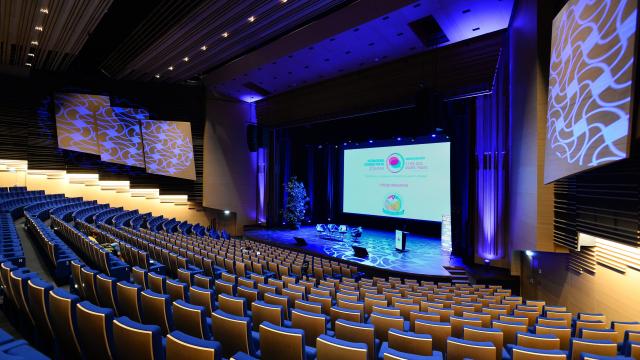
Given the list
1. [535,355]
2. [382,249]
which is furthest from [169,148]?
[535,355]

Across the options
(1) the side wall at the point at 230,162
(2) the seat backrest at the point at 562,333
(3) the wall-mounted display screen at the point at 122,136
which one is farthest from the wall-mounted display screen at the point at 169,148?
(2) the seat backrest at the point at 562,333

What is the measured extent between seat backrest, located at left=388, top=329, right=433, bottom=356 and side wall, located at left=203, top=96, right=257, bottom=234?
1608 centimetres

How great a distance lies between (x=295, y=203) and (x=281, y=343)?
16.5 meters

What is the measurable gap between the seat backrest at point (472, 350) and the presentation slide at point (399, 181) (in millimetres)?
11582

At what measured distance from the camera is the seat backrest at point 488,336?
2.90 metres

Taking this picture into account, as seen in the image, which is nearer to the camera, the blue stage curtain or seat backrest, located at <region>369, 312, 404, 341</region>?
seat backrest, located at <region>369, 312, 404, 341</region>

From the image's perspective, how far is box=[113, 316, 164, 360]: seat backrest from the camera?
183 centimetres

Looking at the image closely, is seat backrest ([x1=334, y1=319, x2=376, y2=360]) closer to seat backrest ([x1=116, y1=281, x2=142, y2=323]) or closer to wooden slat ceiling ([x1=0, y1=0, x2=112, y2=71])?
seat backrest ([x1=116, y1=281, x2=142, y2=323])

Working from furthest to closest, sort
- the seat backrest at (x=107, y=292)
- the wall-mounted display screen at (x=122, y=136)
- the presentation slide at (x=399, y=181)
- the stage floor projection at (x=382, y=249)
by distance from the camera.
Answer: the wall-mounted display screen at (x=122, y=136), the presentation slide at (x=399, y=181), the stage floor projection at (x=382, y=249), the seat backrest at (x=107, y=292)

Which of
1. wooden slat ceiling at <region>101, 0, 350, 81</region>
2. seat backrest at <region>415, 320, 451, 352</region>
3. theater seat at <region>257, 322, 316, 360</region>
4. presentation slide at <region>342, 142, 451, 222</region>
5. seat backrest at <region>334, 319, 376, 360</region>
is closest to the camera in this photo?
theater seat at <region>257, 322, 316, 360</region>

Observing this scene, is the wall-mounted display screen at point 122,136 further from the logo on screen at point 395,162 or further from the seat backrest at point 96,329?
the seat backrest at point 96,329

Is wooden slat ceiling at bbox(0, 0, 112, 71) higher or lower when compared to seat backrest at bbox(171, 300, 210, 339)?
higher

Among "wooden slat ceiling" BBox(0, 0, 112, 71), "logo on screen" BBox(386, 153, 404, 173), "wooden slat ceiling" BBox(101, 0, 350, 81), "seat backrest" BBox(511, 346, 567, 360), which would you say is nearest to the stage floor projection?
"logo on screen" BBox(386, 153, 404, 173)

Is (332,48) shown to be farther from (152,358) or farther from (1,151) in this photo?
(1,151)
